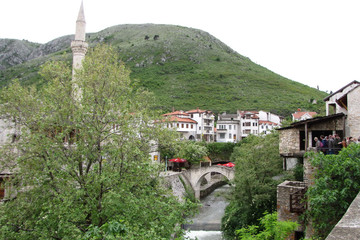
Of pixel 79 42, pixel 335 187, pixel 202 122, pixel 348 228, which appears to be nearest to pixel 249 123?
pixel 202 122

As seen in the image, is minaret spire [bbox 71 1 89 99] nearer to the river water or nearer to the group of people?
the river water

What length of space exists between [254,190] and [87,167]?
1358 cm

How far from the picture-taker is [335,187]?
37.3 ft

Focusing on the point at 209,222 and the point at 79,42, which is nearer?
the point at 79,42

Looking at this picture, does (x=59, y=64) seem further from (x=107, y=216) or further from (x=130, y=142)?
(x=107, y=216)

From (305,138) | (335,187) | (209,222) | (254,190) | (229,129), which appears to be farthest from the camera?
(229,129)

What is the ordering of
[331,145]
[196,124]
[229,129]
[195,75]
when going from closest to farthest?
[331,145]
[196,124]
[229,129]
[195,75]

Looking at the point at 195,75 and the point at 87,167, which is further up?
the point at 195,75

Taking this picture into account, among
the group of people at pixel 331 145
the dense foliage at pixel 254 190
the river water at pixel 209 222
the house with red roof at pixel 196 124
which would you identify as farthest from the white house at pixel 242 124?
the group of people at pixel 331 145

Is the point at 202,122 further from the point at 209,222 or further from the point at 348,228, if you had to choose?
the point at 348,228

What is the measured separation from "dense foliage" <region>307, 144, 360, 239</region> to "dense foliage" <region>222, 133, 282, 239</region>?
8816 millimetres

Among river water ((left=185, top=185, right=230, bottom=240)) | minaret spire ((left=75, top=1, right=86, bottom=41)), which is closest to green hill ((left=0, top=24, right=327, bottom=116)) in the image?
minaret spire ((left=75, top=1, right=86, bottom=41))

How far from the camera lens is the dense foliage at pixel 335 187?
10867 mm

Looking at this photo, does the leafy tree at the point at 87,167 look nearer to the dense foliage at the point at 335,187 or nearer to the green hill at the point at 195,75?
the dense foliage at the point at 335,187
